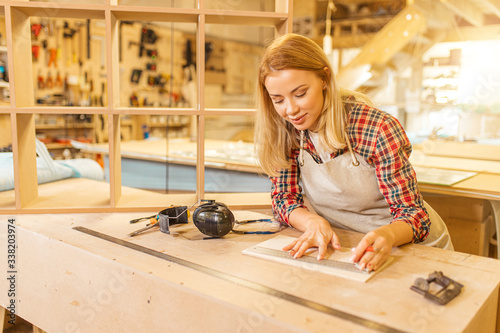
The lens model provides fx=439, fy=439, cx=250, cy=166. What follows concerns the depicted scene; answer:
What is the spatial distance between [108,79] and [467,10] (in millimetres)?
5142

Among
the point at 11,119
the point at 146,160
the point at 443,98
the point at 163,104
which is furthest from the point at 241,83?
the point at 11,119

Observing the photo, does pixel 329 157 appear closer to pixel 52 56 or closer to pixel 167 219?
pixel 167 219

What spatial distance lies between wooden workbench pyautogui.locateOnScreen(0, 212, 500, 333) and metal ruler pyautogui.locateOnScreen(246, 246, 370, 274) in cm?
4

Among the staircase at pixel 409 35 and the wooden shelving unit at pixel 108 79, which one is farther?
the staircase at pixel 409 35

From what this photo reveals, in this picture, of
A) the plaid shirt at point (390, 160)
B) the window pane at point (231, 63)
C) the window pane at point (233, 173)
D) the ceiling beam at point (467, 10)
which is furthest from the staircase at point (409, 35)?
Answer: the plaid shirt at point (390, 160)

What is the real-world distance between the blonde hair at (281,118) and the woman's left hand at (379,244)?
31cm

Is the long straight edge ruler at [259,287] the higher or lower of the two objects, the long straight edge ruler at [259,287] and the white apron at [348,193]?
the lower

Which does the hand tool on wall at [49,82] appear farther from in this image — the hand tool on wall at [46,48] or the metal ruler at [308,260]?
the metal ruler at [308,260]

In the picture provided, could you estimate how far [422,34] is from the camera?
5.28m

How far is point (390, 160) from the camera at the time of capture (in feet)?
4.11

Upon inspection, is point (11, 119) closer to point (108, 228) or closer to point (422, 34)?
point (108, 228)

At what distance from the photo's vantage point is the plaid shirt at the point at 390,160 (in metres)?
1.24

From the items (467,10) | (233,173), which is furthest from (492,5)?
(233,173)

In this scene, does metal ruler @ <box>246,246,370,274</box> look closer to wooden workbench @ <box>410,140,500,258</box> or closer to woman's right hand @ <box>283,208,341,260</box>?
woman's right hand @ <box>283,208,341,260</box>
